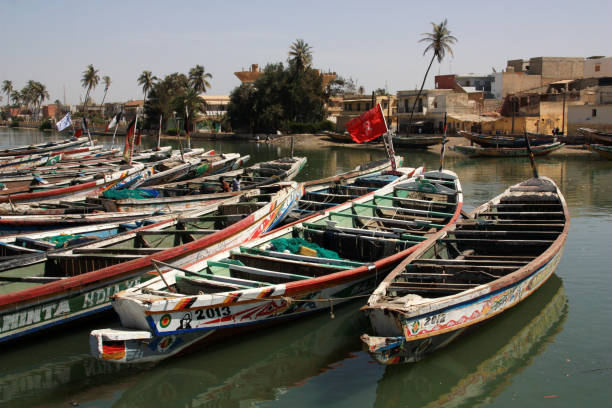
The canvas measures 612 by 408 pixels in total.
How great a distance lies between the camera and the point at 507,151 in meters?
43.2

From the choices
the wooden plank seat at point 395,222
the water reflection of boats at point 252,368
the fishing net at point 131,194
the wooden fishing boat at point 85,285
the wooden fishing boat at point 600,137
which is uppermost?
the wooden fishing boat at point 600,137

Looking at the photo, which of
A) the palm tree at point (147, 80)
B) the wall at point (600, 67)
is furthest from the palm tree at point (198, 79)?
the wall at point (600, 67)

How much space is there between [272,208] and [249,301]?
5.81 m

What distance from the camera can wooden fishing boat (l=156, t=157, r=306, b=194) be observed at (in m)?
19.7

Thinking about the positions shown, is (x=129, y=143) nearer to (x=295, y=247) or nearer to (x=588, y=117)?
(x=295, y=247)

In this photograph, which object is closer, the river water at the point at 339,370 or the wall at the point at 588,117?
the river water at the point at 339,370

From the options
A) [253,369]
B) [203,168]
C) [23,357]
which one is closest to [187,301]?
[253,369]

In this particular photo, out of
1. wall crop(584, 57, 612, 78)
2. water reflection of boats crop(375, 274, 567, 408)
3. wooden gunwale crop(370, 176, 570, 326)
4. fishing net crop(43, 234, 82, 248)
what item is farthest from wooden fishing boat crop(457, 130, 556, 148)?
fishing net crop(43, 234, 82, 248)

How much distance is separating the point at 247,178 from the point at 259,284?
13781 mm

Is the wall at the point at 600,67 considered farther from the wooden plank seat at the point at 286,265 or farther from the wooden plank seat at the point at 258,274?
the wooden plank seat at the point at 258,274

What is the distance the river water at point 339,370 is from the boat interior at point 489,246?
1.05 meters

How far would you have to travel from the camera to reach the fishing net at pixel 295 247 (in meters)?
10.9

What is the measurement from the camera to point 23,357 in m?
9.08

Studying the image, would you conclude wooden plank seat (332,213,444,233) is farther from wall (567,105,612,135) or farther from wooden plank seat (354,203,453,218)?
wall (567,105,612,135)
